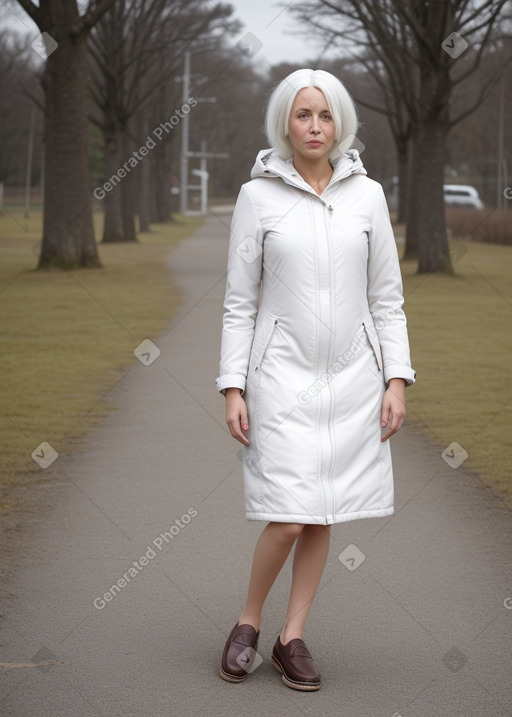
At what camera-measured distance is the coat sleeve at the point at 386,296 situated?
3.75m

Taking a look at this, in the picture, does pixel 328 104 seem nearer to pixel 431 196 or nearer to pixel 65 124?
pixel 65 124

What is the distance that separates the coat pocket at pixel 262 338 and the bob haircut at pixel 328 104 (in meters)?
0.55

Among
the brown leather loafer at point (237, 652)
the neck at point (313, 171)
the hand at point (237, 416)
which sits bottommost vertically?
the brown leather loafer at point (237, 652)

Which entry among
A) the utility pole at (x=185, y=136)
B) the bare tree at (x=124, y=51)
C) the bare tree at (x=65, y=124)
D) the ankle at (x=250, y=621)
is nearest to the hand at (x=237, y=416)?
the ankle at (x=250, y=621)

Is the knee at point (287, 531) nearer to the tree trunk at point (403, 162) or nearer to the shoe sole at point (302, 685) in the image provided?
the shoe sole at point (302, 685)

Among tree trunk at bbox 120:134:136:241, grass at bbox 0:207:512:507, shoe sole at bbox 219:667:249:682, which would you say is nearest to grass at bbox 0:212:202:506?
grass at bbox 0:207:512:507

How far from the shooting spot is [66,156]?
21.6 meters

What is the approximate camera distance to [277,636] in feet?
13.6

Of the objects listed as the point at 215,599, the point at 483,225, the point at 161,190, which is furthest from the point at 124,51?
the point at 215,599

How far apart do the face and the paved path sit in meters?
1.71

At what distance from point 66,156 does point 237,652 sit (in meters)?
18.7

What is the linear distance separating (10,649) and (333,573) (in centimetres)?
150

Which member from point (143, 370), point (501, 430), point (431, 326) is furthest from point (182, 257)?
point (501, 430)

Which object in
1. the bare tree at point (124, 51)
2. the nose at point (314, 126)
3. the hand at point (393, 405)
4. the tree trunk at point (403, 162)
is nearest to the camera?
the nose at point (314, 126)
